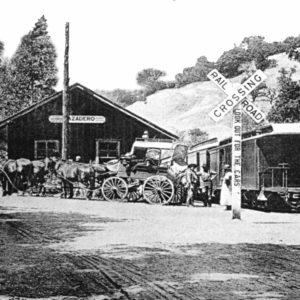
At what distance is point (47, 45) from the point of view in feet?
45.5

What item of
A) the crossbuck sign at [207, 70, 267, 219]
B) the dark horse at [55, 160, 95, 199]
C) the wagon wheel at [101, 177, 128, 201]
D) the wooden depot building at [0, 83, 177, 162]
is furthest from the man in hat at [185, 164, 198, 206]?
the wooden depot building at [0, 83, 177, 162]

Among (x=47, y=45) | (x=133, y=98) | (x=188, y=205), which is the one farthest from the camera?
(x=133, y=98)

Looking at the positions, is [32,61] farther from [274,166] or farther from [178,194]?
[178,194]

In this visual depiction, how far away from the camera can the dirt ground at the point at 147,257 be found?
Answer: 5.66 m

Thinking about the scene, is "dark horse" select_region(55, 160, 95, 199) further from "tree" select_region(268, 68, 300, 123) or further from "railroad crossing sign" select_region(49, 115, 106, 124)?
"tree" select_region(268, 68, 300, 123)

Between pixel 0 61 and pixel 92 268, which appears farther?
pixel 0 61

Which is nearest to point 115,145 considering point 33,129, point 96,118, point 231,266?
point 96,118

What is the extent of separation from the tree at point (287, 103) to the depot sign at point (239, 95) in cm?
1593

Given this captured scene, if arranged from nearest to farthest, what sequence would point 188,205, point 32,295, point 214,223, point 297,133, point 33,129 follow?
point 32,295 → point 214,223 → point 297,133 → point 188,205 → point 33,129

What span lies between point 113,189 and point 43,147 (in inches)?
394

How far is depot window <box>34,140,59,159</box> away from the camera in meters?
28.4

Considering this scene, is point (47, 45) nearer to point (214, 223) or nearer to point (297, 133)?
point (214, 223)

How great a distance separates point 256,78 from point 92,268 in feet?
19.6

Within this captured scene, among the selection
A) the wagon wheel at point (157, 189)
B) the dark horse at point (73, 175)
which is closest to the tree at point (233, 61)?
the wagon wheel at point (157, 189)
